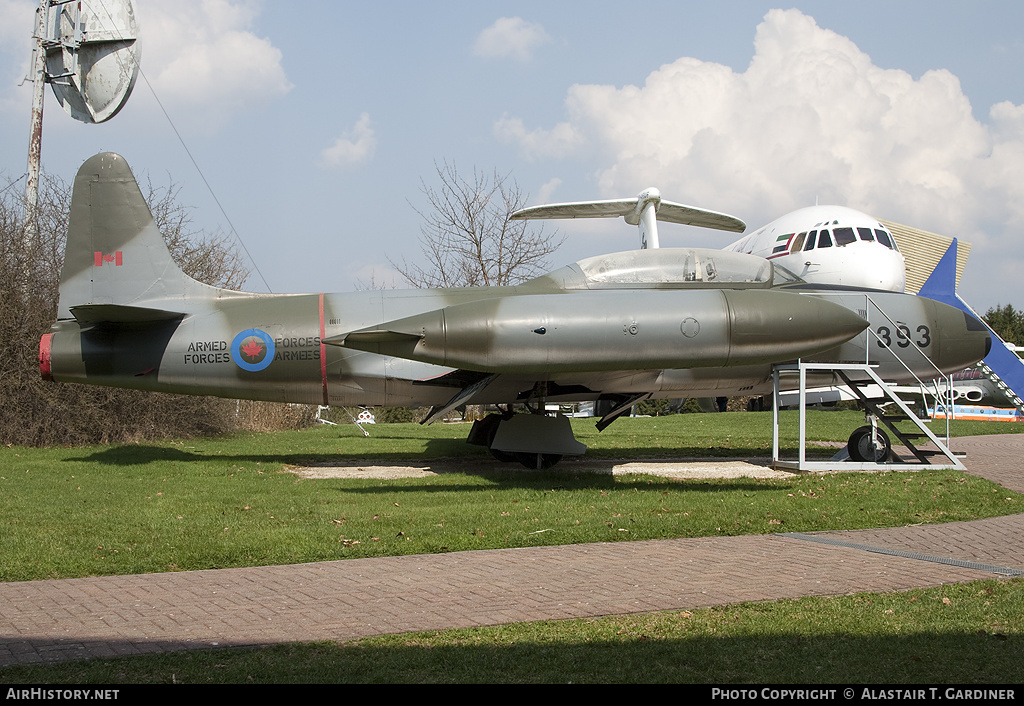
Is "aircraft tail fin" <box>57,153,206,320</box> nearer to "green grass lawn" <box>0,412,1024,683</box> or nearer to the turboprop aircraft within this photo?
the turboprop aircraft

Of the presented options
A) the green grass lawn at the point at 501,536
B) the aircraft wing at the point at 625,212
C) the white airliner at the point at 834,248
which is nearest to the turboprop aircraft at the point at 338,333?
the green grass lawn at the point at 501,536

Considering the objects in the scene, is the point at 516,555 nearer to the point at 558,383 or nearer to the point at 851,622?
the point at 851,622

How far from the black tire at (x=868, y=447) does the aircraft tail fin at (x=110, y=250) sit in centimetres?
1083

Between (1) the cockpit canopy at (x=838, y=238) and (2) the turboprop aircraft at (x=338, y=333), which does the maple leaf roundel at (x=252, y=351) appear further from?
(1) the cockpit canopy at (x=838, y=238)

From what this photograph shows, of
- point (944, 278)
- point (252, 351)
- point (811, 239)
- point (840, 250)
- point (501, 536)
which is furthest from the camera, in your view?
point (944, 278)

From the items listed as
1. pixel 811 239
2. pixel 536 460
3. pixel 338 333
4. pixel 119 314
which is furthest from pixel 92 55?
pixel 811 239

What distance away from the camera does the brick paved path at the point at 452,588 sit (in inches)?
187

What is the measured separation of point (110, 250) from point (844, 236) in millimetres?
14415

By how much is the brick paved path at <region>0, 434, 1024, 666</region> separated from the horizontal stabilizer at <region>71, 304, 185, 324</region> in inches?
266

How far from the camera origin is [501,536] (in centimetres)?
753

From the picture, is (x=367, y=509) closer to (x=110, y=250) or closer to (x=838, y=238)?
(x=110, y=250)

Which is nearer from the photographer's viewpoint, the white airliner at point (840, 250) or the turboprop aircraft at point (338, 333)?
the turboprop aircraft at point (338, 333)

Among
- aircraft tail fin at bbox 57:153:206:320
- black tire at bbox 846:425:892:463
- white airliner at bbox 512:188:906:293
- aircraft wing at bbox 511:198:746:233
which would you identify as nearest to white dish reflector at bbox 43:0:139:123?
aircraft tail fin at bbox 57:153:206:320

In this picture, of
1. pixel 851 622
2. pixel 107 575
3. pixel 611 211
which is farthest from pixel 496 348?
pixel 611 211
